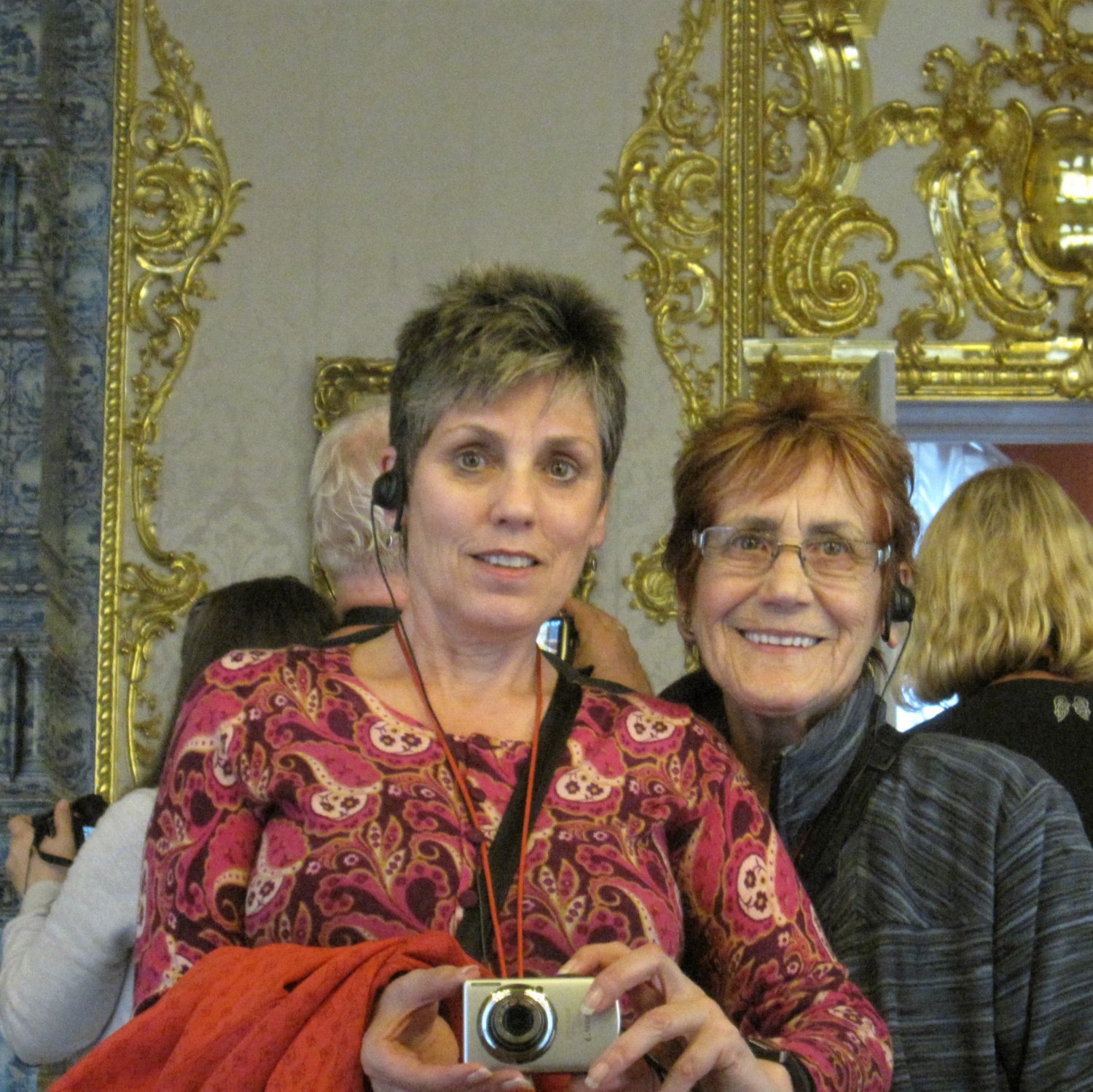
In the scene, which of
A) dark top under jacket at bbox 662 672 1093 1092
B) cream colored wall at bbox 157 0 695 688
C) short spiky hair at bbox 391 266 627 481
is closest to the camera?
short spiky hair at bbox 391 266 627 481

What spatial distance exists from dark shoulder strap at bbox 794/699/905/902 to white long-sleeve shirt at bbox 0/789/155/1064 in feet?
2.85

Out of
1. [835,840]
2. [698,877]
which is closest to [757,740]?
[835,840]

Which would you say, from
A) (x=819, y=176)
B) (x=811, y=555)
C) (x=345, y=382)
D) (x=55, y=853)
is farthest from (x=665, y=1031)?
(x=819, y=176)

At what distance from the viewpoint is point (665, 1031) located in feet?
4.69

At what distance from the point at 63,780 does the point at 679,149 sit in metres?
2.60

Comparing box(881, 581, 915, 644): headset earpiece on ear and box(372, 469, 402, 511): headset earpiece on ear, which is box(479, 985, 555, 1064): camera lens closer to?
box(372, 469, 402, 511): headset earpiece on ear

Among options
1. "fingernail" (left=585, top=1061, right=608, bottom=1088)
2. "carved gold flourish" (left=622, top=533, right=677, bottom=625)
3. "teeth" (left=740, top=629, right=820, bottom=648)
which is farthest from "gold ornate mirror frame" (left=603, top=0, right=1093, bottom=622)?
"fingernail" (left=585, top=1061, right=608, bottom=1088)

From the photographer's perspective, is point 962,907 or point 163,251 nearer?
point 962,907

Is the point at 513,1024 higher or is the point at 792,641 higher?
the point at 792,641

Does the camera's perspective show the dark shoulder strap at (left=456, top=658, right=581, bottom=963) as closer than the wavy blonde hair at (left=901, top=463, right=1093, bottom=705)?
Yes

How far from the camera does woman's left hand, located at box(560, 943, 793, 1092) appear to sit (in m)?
1.40

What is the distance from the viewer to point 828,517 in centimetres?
215

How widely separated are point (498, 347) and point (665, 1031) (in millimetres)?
634

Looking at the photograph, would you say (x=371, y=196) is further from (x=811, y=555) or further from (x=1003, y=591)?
(x=811, y=555)
